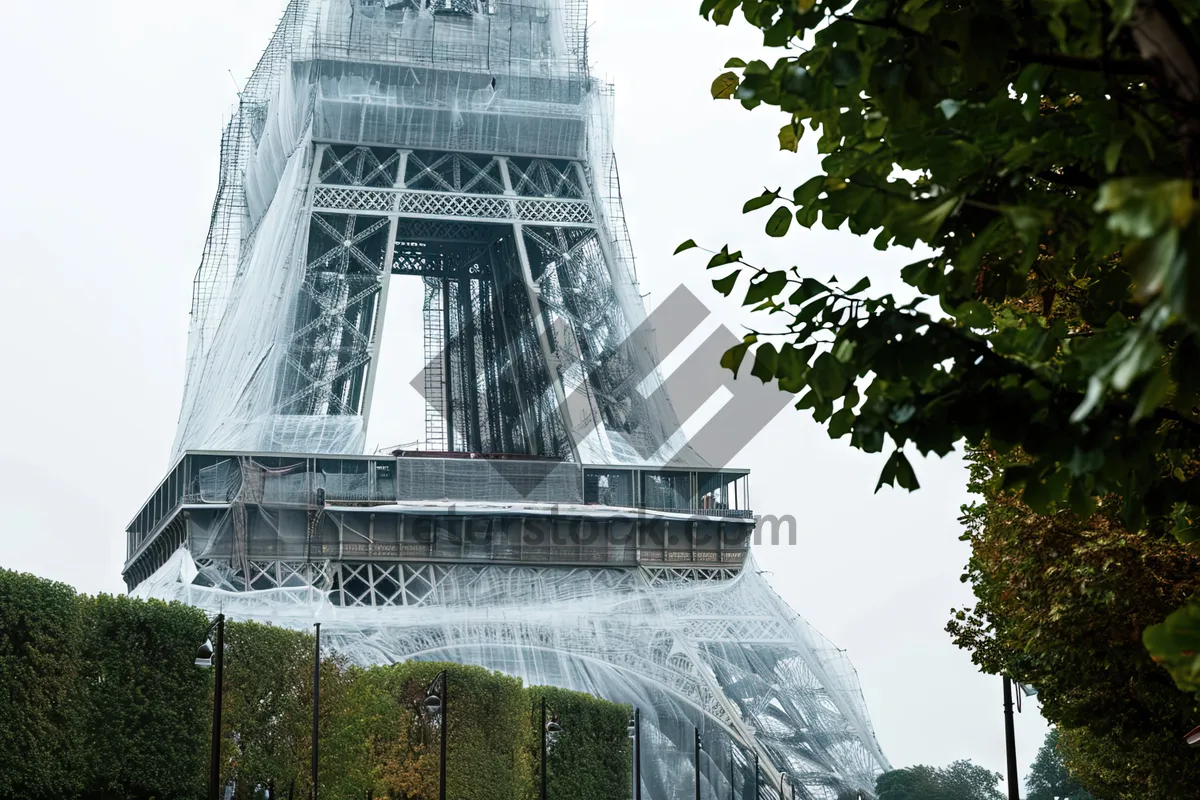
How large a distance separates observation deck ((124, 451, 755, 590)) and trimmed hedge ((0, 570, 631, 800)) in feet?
32.4

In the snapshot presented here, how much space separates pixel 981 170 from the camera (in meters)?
6.17

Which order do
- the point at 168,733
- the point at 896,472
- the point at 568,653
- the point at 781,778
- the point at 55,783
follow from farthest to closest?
the point at 568,653
the point at 781,778
the point at 168,733
the point at 55,783
the point at 896,472

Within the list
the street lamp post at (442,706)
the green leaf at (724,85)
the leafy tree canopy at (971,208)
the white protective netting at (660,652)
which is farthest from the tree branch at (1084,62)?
the white protective netting at (660,652)

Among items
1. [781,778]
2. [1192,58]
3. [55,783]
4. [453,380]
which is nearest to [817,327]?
[1192,58]

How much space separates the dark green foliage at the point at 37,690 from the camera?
101 feet

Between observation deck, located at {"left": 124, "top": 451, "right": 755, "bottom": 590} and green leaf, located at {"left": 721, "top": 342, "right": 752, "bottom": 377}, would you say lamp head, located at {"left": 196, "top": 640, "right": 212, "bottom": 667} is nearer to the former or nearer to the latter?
green leaf, located at {"left": 721, "top": 342, "right": 752, "bottom": 377}

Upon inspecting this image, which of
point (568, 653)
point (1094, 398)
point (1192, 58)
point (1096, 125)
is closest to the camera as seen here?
point (1094, 398)

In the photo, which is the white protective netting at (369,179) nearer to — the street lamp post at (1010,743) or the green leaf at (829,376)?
the street lamp post at (1010,743)

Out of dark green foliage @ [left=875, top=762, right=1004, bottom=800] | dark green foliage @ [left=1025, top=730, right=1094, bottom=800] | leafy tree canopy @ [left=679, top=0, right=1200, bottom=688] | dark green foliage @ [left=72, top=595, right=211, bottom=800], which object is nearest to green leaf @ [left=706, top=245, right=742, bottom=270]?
A: leafy tree canopy @ [left=679, top=0, right=1200, bottom=688]

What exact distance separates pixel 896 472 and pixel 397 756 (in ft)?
127

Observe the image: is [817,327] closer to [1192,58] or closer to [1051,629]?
[1192,58]

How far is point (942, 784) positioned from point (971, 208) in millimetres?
111624

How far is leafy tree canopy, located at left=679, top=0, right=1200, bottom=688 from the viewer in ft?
18.9

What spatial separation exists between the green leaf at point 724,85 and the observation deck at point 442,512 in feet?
165
